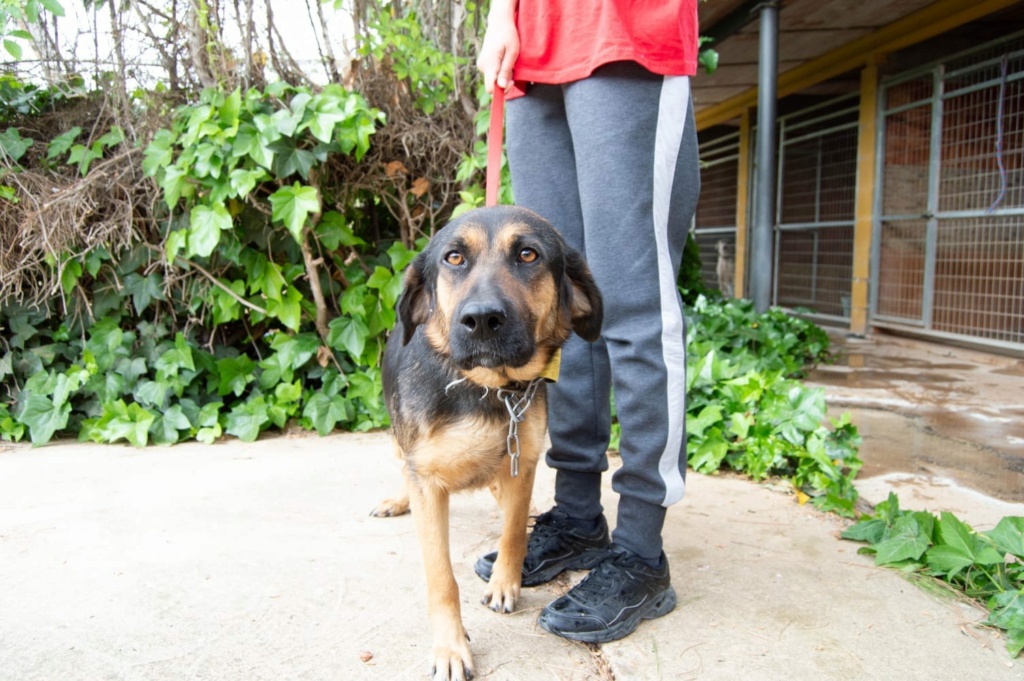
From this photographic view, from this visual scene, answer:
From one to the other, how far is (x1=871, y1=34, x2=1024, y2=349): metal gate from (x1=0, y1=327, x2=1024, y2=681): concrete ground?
16.1 feet

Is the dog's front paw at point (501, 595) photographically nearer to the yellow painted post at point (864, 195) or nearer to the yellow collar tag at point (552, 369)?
the yellow collar tag at point (552, 369)

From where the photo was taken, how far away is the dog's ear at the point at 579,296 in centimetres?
224

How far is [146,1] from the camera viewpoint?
14.0 feet

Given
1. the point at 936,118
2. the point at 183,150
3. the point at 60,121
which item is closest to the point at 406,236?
the point at 183,150

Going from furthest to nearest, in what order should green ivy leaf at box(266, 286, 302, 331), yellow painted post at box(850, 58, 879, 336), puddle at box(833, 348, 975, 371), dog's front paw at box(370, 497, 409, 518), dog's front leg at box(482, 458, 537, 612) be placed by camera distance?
1. yellow painted post at box(850, 58, 879, 336)
2. puddle at box(833, 348, 975, 371)
3. green ivy leaf at box(266, 286, 302, 331)
4. dog's front paw at box(370, 497, 409, 518)
5. dog's front leg at box(482, 458, 537, 612)

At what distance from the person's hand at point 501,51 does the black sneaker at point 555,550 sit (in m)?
1.59

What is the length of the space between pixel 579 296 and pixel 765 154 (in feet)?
19.6

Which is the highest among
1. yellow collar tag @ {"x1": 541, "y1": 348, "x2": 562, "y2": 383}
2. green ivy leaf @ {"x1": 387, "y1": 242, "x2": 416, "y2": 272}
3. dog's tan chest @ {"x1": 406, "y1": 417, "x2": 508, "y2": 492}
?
green ivy leaf @ {"x1": 387, "y1": 242, "x2": 416, "y2": 272}

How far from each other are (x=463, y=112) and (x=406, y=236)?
0.89 meters

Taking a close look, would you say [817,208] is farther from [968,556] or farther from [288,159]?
[968,556]

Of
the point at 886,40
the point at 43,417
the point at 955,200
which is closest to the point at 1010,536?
the point at 43,417

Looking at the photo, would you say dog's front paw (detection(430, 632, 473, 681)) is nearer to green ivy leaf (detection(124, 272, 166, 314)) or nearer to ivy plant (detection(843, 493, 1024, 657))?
ivy plant (detection(843, 493, 1024, 657))

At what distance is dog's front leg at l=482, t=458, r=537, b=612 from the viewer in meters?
2.30

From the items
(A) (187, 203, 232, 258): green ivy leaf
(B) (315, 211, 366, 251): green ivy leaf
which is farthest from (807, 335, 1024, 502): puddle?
(A) (187, 203, 232, 258): green ivy leaf
